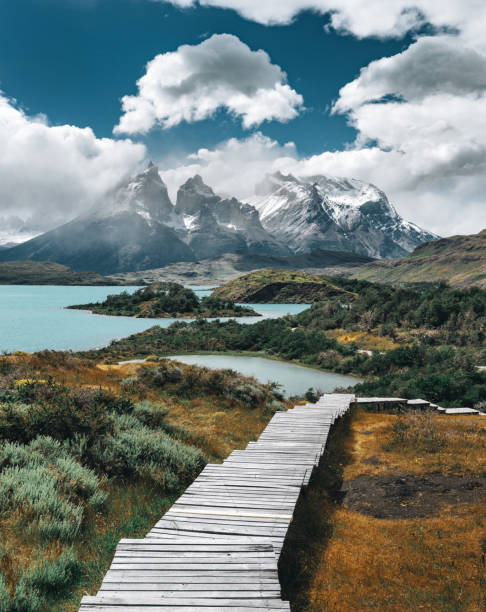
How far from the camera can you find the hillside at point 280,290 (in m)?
146

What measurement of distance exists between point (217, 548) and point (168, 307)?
322ft

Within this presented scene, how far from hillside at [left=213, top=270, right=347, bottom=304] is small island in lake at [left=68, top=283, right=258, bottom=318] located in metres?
38.4

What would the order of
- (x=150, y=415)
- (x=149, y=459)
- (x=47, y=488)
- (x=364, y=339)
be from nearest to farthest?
(x=47, y=488) < (x=149, y=459) < (x=150, y=415) < (x=364, y=339)

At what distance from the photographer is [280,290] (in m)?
152

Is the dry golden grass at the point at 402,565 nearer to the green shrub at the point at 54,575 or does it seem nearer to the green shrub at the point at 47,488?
the green shrub at the point at 54,575

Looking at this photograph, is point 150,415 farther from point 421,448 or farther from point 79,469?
point 421,448

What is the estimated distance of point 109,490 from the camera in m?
8.45

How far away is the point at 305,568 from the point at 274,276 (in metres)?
157

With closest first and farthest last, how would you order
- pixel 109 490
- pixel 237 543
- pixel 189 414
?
pixel 237 543, pixel 109 490, pixel 189 414

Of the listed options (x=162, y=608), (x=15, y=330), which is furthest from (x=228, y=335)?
(x=162, y=608)

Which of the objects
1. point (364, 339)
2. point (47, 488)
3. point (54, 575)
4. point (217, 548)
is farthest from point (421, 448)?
point (364, 339)

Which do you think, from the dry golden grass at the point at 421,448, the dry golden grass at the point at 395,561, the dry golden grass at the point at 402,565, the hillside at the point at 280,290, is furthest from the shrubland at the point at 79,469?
the hillside at the point at 280,290

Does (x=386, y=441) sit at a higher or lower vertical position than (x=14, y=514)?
lower

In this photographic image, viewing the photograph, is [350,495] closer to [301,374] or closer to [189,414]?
[189,414]
